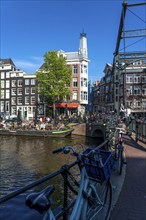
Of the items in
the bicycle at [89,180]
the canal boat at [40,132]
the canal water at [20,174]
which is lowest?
the canal water at [20,174]

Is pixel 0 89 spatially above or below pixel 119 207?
above

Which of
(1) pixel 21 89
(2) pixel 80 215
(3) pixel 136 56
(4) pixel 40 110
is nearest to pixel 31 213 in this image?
(2) pixel 80 215

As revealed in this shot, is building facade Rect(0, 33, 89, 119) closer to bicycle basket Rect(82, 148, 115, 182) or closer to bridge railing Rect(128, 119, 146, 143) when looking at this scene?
bridge railing Rect(128, 119, 146, 143)

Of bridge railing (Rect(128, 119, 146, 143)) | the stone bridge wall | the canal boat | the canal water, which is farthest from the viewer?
the stone bridge wall

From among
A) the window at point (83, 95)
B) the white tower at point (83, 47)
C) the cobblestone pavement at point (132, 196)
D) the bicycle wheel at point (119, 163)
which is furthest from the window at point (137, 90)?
the bicycle wheel at point (119, 163)

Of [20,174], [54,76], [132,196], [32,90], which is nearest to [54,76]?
[54,76]

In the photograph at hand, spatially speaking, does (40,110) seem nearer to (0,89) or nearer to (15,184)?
(0,89)

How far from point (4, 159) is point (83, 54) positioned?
35.7 meters

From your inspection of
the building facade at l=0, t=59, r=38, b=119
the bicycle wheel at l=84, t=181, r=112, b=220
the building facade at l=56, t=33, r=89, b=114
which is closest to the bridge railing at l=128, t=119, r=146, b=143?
the bicycle wheel at l=84, t=181, r=112, b=220

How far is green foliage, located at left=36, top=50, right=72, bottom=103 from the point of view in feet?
123

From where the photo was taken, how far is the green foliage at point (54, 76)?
37.4 meters

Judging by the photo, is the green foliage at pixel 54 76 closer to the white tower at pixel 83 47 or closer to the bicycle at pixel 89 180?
the white tower at pixel 83 47

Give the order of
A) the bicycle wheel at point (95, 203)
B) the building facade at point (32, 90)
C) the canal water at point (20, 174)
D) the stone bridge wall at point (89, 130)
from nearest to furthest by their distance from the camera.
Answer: the bicycle wheel at point (95, 203), the canal water at point (20, 174), the stone bridge wall at point (89, 130), the building facade at point (32, 90)

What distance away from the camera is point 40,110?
151 feet
